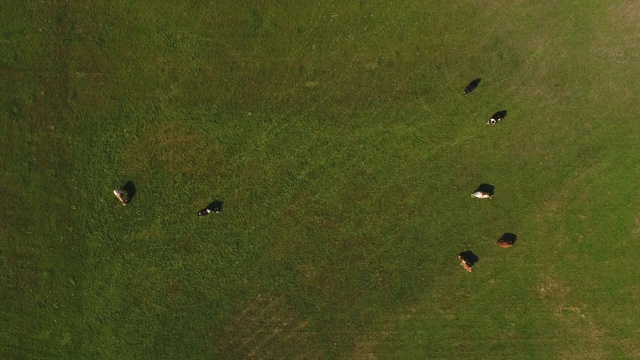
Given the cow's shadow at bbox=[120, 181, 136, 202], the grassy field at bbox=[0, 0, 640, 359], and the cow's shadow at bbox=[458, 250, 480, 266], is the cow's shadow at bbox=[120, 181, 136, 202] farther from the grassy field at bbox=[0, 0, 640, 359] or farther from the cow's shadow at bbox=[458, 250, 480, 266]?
the cow's shadow at bbox=[458, 250, 480, 266]

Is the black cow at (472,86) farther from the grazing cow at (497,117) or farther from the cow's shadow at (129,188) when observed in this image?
the cow's shadow at (129,188)

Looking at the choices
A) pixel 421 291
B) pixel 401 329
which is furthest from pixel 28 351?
pixel 421 291

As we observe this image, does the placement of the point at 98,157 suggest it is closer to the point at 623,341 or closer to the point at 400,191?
the point at 400,191

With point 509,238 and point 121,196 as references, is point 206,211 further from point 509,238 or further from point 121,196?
point 509,238

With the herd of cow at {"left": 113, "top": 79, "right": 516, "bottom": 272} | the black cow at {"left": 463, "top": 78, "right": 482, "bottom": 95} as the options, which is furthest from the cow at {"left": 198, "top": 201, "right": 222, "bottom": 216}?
the black cow at {"left": 463, "top": 78, "right": 482, "bottom": 95}

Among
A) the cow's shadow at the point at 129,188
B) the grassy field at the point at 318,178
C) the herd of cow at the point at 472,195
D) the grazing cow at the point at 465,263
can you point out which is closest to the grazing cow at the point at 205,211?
the herd of cow at the point at 472,195
